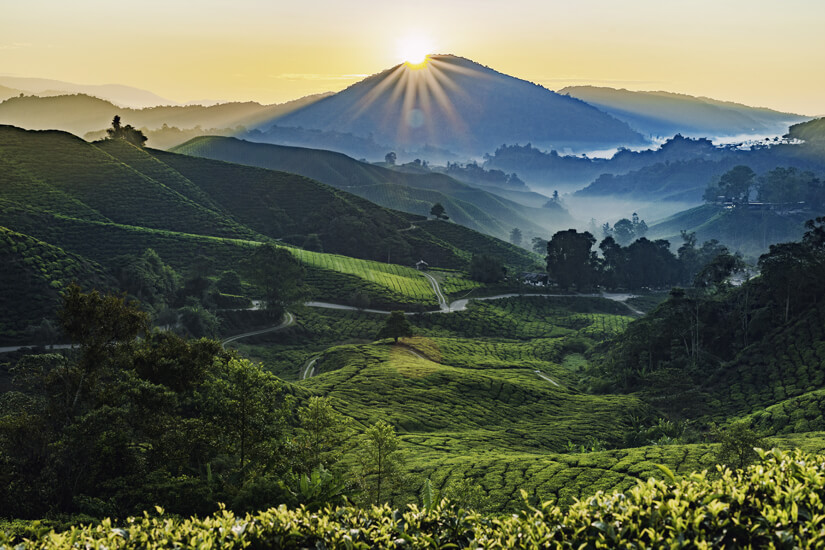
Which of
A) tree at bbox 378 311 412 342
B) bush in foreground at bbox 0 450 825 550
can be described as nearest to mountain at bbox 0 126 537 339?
tree at bbox 378 311 412 342

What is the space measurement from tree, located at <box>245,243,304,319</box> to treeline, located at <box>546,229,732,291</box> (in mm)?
54261

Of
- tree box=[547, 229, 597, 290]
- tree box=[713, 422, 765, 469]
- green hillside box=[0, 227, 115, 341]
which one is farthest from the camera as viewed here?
tree box=[547, 229, 597, 290]

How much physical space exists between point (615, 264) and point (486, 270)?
102 feet

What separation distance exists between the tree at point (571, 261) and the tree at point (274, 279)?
186 ft

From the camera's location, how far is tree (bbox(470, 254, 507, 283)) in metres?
116

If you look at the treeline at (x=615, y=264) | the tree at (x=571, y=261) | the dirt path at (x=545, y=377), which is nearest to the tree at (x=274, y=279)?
the dirt path at (x=545, y=377)

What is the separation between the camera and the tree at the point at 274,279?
8319 cm

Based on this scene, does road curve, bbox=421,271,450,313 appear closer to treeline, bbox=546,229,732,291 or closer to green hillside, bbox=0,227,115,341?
treeline, bbox=546,229,732,291

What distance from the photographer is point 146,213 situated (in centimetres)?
11531

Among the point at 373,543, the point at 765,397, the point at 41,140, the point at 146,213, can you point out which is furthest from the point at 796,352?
the point at 41,140

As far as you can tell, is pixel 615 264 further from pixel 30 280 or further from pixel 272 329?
pixel 30 280

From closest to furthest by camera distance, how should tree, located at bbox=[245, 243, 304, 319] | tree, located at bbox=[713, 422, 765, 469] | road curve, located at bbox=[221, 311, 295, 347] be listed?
tree, located at bbox=[713, 422, 765, 469]
road curve, located at bbox=[221, 311, 295, 347]
tree, located at bbox=[245, 243, 304, 319]

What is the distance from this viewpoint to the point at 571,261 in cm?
11831

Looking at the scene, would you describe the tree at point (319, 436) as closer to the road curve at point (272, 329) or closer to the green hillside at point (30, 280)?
the green hillside at point (30, 280)
